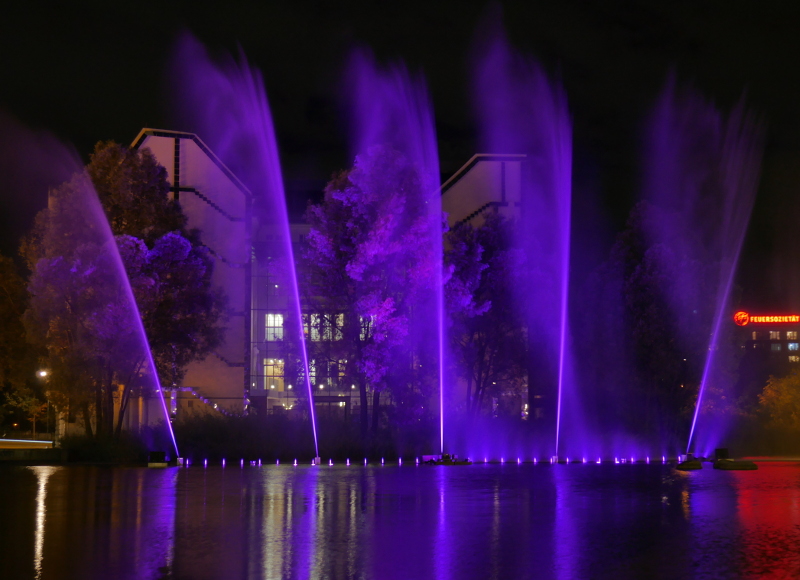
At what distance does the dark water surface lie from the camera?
468 inches

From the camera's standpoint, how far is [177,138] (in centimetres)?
5909

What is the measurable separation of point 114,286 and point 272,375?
30938 millimetres

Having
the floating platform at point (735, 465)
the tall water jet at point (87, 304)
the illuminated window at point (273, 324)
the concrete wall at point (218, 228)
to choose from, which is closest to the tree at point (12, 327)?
the concrete wall at point (218, 228)

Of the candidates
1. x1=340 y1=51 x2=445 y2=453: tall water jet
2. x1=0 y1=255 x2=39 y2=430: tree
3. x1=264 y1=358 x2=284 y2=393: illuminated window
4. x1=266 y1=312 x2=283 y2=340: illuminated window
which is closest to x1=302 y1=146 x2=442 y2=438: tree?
x1=340 y1=51 x2=445 y2=453: tall water jet

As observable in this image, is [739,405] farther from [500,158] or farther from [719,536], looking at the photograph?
[719,536]

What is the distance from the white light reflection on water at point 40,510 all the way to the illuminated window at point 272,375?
32821 millimetres

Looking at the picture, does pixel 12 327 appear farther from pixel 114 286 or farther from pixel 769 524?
pixel 769 524

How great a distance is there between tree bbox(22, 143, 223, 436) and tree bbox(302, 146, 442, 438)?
6.59m

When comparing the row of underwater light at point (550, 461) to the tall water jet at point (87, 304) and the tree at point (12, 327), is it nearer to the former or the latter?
the tall water jet at point (87, 304)

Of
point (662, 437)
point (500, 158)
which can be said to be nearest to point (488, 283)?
point (662, 437)

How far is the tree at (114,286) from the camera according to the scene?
3772 cm

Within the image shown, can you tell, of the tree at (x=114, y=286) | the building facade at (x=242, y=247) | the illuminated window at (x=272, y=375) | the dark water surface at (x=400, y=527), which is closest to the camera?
the dark water surface at (x=400, y=527)

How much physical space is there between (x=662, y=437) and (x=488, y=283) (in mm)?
14059

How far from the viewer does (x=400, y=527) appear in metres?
15.9
